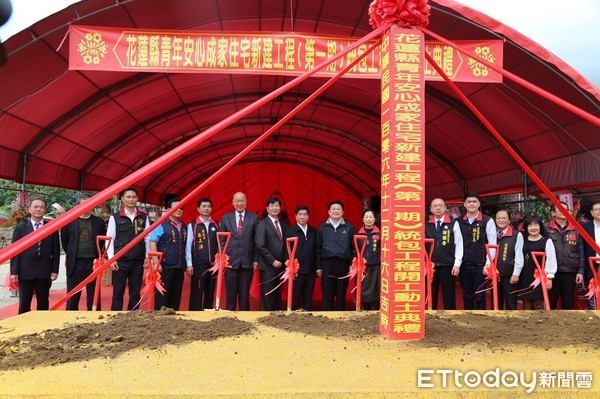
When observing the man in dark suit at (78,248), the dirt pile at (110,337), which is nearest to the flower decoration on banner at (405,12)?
the dirt pile at (110,337)

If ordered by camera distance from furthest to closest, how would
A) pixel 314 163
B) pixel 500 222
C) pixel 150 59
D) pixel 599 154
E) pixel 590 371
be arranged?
pixel 314 163, pixel 599 154, pixel 500 222, pixel 150 59, pixel 590 371

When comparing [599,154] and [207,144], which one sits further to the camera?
[207,144]

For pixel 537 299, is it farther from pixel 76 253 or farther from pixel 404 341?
pixel 76 253

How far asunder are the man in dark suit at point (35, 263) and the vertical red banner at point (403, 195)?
2.97 meters

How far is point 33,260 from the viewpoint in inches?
147

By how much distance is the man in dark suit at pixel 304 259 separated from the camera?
4246mm

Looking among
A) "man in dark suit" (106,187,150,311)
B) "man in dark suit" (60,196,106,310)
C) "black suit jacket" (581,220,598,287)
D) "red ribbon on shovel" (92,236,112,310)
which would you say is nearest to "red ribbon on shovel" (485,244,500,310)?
"black suit jacket" (581,220,598,287)

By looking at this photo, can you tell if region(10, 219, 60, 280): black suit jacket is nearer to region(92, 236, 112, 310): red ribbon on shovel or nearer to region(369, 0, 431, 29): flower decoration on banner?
region(92, 236, 112, 310): red ribbon on shovel

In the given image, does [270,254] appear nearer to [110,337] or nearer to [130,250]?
[130,250]

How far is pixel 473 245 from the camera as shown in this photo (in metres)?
4.15

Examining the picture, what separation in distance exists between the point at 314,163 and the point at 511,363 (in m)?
13.2

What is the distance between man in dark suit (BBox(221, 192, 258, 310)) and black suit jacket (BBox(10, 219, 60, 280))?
1483mm

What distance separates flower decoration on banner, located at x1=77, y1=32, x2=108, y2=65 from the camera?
12.4ft

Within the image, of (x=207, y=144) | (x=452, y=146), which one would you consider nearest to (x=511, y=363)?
(x=452, y=146)
